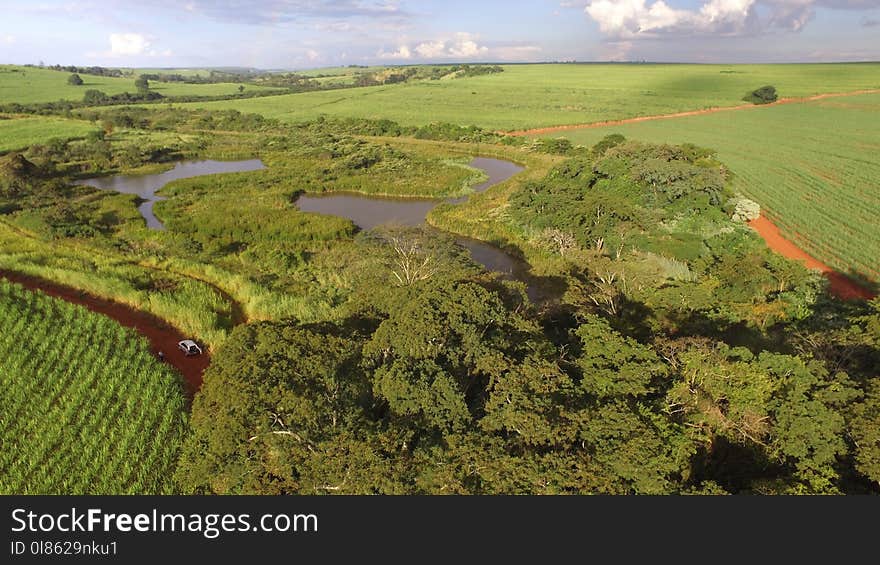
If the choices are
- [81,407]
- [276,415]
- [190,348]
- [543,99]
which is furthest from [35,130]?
[543,99]

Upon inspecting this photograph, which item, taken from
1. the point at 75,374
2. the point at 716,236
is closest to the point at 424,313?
the point at 75,374

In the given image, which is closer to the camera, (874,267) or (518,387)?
(518,387)

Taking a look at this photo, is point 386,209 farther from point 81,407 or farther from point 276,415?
point 276,415

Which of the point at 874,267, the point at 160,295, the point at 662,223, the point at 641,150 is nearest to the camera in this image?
the point at 160,295

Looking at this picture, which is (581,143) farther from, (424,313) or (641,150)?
(424,313)

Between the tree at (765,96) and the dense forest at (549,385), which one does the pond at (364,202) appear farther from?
the tree at (765,96)

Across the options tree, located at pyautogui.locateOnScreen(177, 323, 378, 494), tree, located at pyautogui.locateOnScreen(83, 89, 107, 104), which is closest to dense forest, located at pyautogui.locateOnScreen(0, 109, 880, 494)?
tree, located at pyautogui.locateOnScreen(177, 323, 378, 494)
